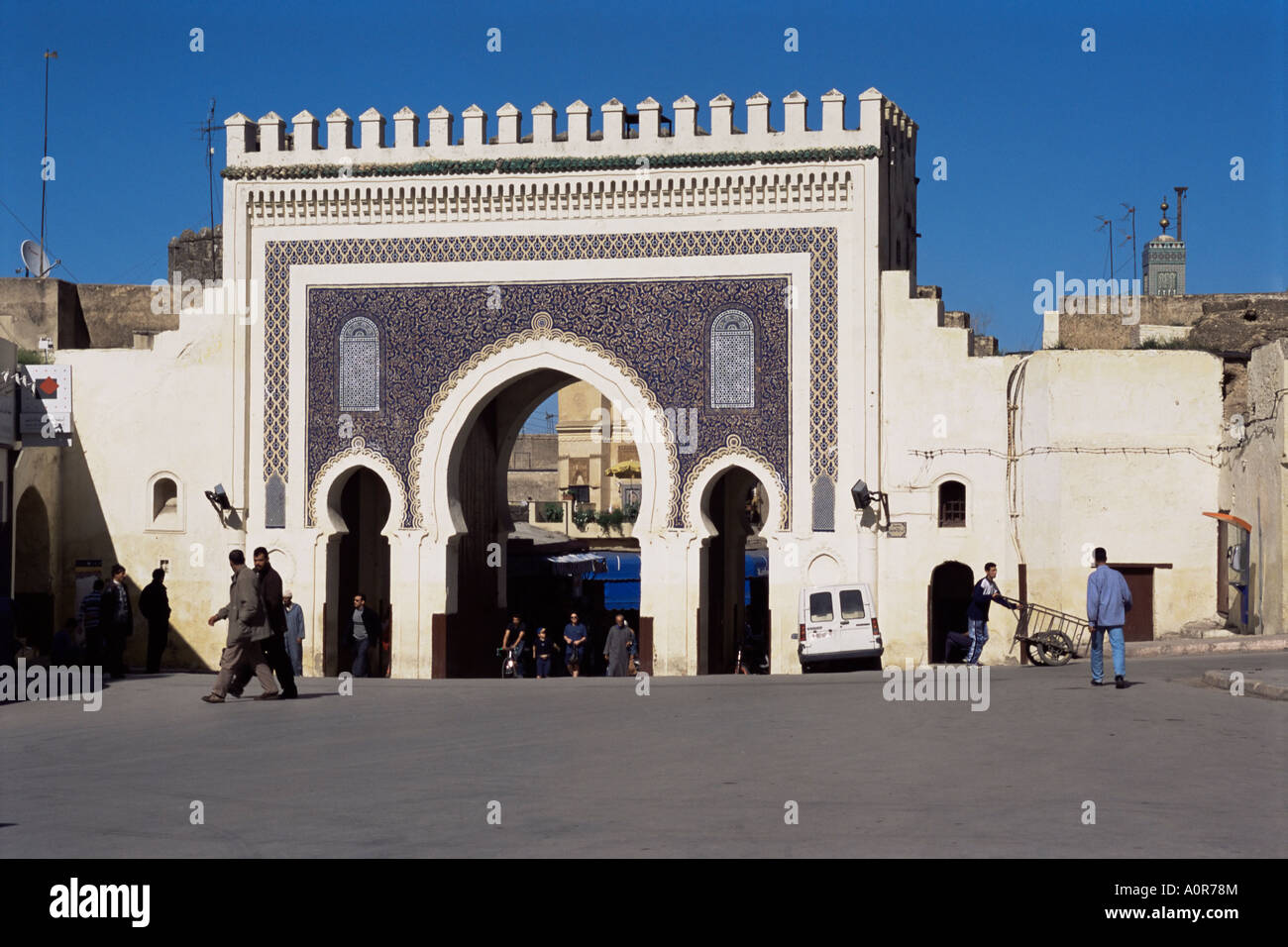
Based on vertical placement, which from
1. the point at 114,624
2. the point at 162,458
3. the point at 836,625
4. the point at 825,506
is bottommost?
the point at 836,625

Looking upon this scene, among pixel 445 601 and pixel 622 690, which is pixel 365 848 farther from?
pixel 445 601

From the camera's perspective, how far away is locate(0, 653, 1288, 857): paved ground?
7.52 m

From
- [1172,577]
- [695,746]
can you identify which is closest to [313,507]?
[1172,577]

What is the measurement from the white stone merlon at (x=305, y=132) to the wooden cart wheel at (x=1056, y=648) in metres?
11.1

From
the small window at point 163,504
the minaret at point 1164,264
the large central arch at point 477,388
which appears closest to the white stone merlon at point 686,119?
the large central arch at point 477,388

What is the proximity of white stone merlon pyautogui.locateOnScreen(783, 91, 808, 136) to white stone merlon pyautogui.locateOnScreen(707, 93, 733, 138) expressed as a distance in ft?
2.21

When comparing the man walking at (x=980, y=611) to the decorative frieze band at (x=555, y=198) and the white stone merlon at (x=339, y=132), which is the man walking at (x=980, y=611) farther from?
the white stone merlon at (x=339, y=132)

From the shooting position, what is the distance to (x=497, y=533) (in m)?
24.7

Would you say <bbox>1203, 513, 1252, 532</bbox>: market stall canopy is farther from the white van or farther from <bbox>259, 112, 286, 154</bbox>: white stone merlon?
<bbox>259, 112, 286, 154</bbox>: white stone merlon

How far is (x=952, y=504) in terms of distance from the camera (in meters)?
21.2

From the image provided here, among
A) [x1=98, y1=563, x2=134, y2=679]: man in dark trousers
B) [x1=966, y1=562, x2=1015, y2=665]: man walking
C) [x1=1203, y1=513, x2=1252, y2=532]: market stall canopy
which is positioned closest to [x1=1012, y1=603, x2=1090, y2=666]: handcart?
[x1=966, y1=562, x2=1015, y2=665]: man walking

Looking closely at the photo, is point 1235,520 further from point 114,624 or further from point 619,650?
point 114,624

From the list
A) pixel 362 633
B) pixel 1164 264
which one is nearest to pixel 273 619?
pixel 362 633

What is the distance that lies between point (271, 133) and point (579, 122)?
407cm
